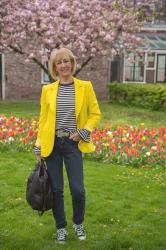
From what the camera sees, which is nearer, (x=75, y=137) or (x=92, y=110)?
(x=75, y=137)

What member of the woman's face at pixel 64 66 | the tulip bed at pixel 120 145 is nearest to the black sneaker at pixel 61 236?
the woman's face at pixel 64 66

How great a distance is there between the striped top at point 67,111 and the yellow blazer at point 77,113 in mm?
41

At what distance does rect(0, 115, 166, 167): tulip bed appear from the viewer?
29.8ft

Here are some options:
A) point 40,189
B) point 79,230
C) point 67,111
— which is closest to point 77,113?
point 67,111

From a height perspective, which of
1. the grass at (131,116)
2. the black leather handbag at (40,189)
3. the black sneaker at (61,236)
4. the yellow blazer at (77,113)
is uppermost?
the yellow blazer at (77,113)

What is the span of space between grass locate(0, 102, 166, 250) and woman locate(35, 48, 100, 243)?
2.31 feet

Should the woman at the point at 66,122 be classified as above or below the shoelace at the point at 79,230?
above

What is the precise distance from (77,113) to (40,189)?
869mm

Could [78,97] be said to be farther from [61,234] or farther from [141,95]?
[141,95]

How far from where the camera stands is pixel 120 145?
984 centimetres

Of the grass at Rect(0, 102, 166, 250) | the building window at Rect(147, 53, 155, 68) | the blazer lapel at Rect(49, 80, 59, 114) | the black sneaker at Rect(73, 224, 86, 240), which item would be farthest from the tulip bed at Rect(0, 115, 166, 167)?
the building window at Rect(147, 53, 155, 68)

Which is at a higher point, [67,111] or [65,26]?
[65,26]

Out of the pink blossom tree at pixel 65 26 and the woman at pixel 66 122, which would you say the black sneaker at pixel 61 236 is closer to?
the woman at pixel 66 122

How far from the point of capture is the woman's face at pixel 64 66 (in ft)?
15.2
